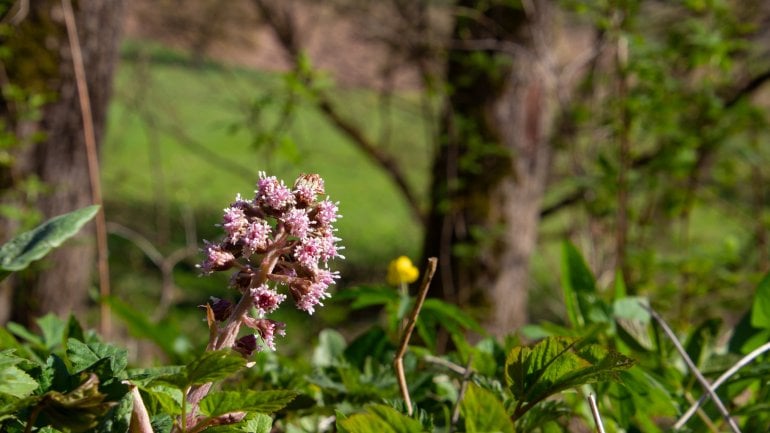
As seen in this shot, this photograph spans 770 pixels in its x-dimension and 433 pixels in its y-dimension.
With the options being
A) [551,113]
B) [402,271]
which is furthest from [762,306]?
[551,113]

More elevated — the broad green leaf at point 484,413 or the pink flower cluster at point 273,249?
the pink flower cluster at point 273,249

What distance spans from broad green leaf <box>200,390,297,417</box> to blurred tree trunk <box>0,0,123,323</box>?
8.36ft

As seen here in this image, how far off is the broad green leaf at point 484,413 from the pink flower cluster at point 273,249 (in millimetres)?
162

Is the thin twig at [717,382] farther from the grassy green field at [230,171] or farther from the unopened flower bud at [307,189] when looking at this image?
the grassy green field at [230,171]

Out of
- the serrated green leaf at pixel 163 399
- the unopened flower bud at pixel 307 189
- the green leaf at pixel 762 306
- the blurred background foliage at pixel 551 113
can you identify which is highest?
the blurred background foliage at pixel 551 113

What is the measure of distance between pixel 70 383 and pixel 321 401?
367mm

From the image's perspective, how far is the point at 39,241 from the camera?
0.73 metres

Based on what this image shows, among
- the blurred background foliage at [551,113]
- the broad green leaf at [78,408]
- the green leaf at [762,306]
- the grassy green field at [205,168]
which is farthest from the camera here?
the grassy green field at [205,168]

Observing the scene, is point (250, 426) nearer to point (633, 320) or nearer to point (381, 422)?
point (381, 422)

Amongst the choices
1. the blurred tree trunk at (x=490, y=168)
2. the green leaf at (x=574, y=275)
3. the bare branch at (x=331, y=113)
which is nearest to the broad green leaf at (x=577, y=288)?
the green leaf at (x=574, y=275)

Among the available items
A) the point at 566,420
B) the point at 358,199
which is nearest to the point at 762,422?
the point at 566,420

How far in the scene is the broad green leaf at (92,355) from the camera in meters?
0.68

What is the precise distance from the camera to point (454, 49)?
434 cm

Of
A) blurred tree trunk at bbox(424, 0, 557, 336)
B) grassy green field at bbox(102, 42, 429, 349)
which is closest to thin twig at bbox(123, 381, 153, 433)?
grassy green field at bbox(102, 42, 429, 349)
